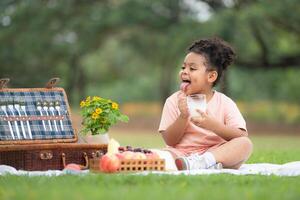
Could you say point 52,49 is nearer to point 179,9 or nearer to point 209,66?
point 179,9

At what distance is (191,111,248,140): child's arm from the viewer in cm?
580

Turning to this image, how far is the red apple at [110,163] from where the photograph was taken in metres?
5.34

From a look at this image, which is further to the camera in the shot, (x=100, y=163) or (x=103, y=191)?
(x=100, y=163)

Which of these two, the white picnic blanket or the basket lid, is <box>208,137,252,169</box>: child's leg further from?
the basket lid

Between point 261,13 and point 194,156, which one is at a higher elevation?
point 261,13

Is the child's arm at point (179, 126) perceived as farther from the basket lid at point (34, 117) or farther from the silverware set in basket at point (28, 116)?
the silverware set in basket at point (28, 116)

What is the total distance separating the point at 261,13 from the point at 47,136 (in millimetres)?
15195

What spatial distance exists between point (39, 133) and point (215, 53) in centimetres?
160

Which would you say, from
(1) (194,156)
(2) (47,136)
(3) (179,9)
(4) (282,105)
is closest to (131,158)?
(1) (194,156)

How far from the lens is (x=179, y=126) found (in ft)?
19.5

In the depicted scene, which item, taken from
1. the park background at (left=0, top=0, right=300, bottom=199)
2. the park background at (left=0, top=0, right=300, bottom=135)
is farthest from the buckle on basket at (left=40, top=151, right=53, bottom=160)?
the park background at (left=0, top=0, right=300, bottom=135)

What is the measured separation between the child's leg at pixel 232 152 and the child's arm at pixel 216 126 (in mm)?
57

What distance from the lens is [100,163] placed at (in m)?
5.43

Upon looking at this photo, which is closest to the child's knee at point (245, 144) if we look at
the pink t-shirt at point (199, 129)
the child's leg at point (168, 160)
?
the pink t-shirt at point (199, 129)
